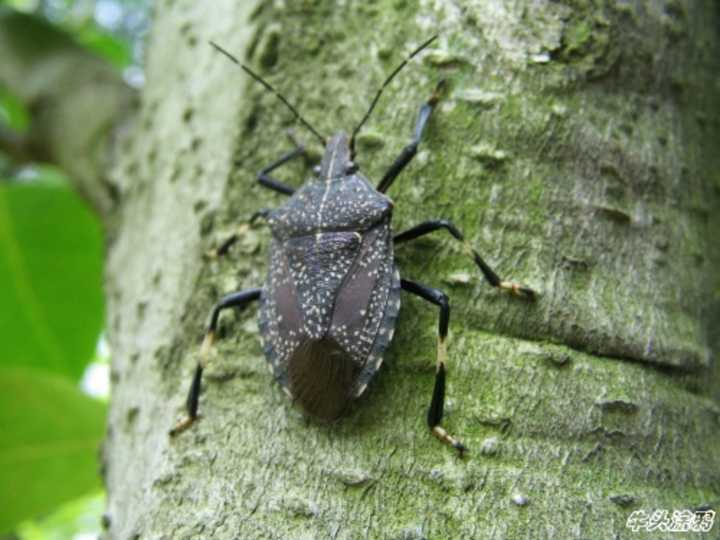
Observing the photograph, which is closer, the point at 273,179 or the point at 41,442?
the point at 273,179

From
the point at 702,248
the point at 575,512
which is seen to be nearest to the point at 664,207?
the point at 702,248

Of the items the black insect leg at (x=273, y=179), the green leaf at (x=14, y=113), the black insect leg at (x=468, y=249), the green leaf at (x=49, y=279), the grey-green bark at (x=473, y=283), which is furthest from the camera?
the green leaf at (x=14, y=113)

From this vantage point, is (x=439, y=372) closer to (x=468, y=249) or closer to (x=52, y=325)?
(x=468, y=249)

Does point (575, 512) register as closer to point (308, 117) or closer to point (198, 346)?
point (198, 346)

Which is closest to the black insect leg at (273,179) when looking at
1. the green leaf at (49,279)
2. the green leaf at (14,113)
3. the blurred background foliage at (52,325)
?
the blurred background foliage at (52,325)

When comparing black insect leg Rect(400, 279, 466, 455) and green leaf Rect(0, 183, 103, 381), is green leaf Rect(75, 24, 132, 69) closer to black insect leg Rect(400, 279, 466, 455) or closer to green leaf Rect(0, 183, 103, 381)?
green leaf Rect(0, 183, 103, 381)

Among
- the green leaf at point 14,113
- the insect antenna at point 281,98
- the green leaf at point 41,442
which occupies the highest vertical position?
the insect antenna at point 281,98

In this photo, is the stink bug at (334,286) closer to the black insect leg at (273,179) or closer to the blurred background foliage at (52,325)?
the black insect leg at (273,179)

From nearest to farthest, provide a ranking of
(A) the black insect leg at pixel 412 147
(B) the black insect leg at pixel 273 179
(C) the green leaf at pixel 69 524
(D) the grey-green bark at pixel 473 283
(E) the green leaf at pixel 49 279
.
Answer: (D) the grey-green bark at pixel 473 283 → (A) the black insect leg at pixel 412 147 → (B) the black insect leg at pixel 273 179 → (E) the green leaf at pixel 49 279 → (C) the green leaf at pixel 69 524

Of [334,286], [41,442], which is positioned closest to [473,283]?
[334,286]
